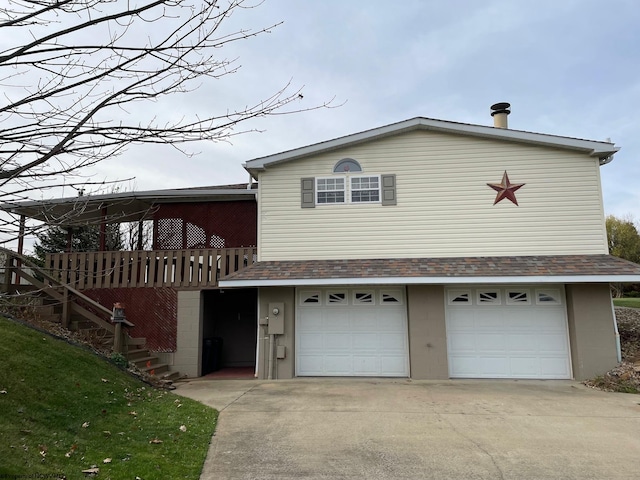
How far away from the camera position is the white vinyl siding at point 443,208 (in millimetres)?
11164

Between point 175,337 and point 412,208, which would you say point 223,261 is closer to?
point 175,337

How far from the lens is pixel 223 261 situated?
1198cm

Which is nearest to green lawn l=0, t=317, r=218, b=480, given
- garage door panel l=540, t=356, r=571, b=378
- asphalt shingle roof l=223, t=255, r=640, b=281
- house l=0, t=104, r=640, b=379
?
house l=0, t=104, r=640, b=379

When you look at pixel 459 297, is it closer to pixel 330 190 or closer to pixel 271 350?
pixel 330 190

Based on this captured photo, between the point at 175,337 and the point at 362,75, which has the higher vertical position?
the point at 362,75

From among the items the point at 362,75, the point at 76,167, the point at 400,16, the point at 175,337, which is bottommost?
the point at 175,337

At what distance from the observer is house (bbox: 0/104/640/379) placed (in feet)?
34.8

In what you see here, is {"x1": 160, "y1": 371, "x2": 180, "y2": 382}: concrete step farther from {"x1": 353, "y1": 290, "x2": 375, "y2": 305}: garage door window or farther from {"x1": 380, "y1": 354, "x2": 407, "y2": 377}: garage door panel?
{"x1": 380, "y1": 354, "x2": 407, "y2": 377}: garage door panel

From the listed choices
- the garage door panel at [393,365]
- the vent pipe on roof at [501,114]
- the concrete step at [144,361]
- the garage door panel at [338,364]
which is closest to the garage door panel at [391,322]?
the garage door panel at [393,365]

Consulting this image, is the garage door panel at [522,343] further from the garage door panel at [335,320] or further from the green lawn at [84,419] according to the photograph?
the green lawn at [84,419]

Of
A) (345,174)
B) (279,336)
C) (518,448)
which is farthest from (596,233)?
(279,336)

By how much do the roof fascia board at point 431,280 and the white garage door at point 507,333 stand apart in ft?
3.07

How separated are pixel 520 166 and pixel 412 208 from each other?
2978 mm

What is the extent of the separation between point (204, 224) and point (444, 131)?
7433 millimetres
